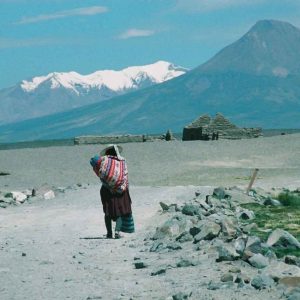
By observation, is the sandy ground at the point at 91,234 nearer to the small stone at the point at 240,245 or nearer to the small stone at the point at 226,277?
the small stone at the point at 226,277

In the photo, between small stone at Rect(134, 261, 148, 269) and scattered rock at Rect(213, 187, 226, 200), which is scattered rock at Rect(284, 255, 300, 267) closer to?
small stone at Rect(134, 261, 148, 269)

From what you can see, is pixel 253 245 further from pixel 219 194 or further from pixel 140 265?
pixel 219 194

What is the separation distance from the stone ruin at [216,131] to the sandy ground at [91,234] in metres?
13.5

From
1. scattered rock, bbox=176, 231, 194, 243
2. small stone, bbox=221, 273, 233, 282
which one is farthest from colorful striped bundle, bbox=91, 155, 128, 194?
small stone, bbox=221, 273, 233, 282

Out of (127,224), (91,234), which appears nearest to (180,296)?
(127,224)

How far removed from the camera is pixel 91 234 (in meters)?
13.9

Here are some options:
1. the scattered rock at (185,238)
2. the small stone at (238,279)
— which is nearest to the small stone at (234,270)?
the small stone at (238,279)

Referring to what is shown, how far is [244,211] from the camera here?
15016mm

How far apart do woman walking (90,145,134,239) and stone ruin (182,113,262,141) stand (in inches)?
1536

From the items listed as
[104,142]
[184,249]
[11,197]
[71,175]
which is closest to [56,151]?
[104,142]

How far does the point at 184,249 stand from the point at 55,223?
16.5 ft

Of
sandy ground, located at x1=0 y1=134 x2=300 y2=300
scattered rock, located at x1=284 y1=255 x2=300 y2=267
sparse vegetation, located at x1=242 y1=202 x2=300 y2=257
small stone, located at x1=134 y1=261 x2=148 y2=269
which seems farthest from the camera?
sparse vegetation, located at x1=242 y1=202 x2=300 y2=257

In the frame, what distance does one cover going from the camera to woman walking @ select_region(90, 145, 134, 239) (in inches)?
513

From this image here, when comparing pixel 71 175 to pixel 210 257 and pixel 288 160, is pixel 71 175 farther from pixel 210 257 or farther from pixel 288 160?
pixel 210 257
